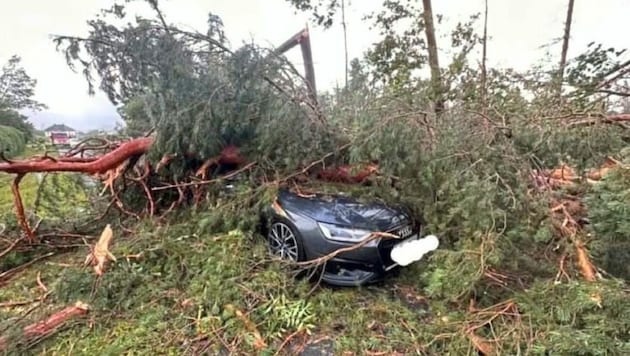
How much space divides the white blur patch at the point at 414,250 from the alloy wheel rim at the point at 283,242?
0.88m

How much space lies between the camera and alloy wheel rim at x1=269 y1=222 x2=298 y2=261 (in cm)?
342

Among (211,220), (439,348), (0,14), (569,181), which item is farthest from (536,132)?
(0,14)

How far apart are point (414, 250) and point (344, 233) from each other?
593mm

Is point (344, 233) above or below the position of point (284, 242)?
Result: above

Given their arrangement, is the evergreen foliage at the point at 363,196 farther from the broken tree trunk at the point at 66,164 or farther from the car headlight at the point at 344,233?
the car headlight at the point at 344,233

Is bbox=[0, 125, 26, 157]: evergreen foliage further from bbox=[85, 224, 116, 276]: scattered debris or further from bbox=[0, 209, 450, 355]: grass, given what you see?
bbox=[0, 209, 450, 355]: grass

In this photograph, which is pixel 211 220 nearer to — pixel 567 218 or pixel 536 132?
pixel 567 218

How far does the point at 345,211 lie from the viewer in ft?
11.3

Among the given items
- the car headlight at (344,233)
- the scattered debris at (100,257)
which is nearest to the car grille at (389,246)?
the car headlight at (344,233)

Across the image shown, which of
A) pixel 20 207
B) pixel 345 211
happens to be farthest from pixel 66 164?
pixel 345 211

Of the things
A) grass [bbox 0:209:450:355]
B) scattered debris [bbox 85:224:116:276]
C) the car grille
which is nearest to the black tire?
grass [bbox 0:209:450:355]

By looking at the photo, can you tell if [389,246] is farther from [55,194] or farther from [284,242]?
[55,194]

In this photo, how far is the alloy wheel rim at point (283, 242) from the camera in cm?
342

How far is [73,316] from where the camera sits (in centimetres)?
292
